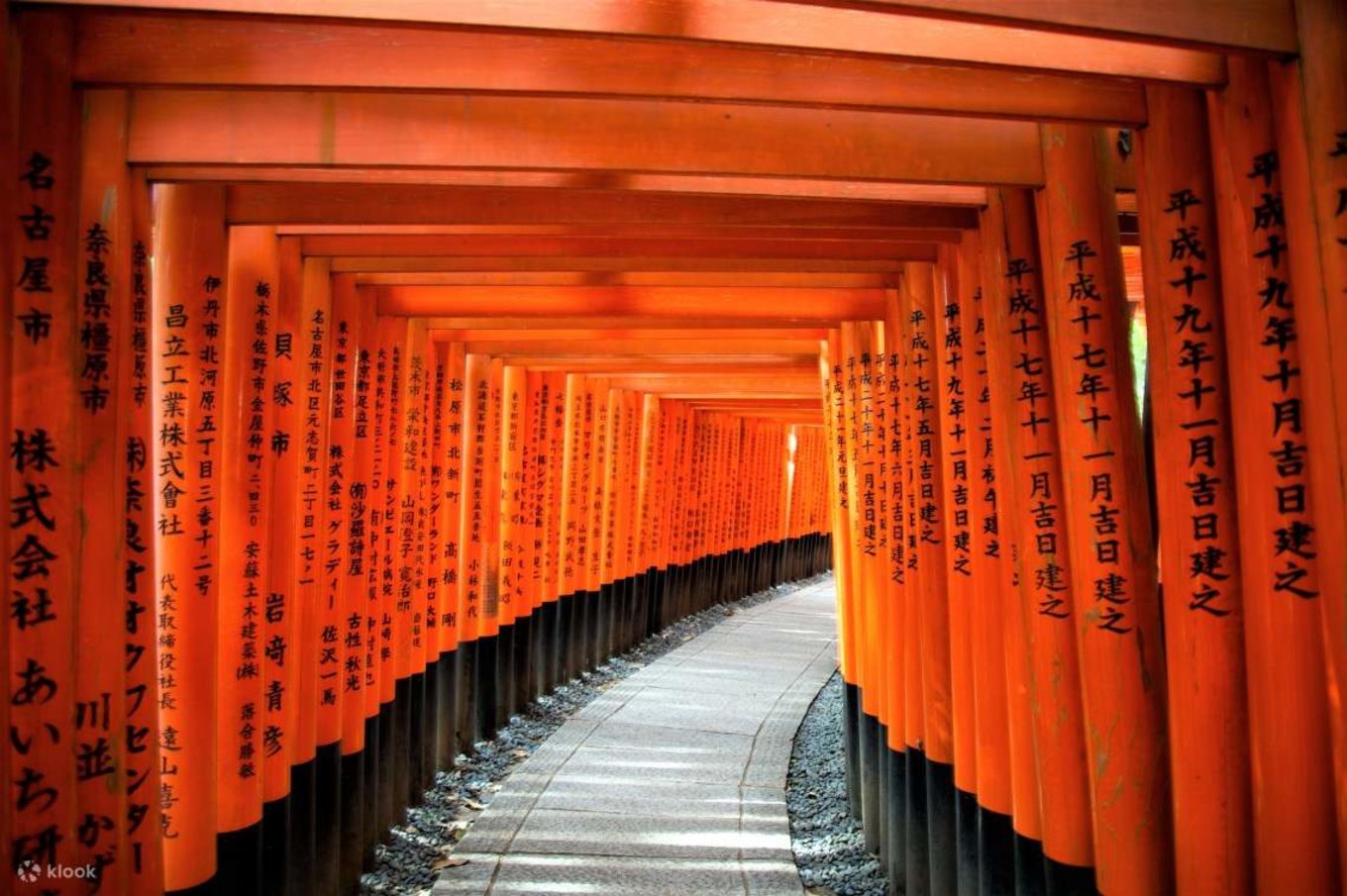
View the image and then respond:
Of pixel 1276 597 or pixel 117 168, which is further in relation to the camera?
pixel 117 168

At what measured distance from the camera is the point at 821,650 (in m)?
13.4

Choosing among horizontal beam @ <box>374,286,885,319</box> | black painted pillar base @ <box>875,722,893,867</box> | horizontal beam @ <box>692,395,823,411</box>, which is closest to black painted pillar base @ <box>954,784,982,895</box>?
black painted pillar base @ <box>875,722,893,867</box>

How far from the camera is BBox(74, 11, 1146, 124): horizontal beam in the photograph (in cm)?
293

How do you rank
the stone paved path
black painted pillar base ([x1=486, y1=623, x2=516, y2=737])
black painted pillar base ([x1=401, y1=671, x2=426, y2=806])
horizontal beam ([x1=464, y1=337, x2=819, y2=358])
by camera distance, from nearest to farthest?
the stone paved path
black painted pillar base ([x1=401, y1=671, x2=426, y2=806])
horizontal beam ([x1=464, y1=337, x2=819, y2=358])
black painted pillar base ([x1=486, y1=623, x2=516, y2=737])

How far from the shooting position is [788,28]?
104 inches

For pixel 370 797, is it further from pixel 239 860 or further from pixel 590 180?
pixel 590 180

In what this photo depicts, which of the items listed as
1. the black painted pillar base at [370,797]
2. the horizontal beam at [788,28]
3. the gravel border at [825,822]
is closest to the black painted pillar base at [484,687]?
the black painted pillar base at [370,797]

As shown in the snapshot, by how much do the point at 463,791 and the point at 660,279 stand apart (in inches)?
167

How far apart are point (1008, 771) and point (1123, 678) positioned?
1180 mm

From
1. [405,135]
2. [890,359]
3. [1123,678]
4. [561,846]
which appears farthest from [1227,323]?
[561,846]

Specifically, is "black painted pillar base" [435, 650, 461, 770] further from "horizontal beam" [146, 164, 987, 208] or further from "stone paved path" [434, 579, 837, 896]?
"horizontal beam" [146, 164, 987, 208]

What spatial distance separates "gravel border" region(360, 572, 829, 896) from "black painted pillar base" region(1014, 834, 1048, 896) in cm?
334

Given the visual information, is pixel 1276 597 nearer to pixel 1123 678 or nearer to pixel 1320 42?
pixel 1123 678

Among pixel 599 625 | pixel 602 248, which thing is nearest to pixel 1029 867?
pixel 602 248
